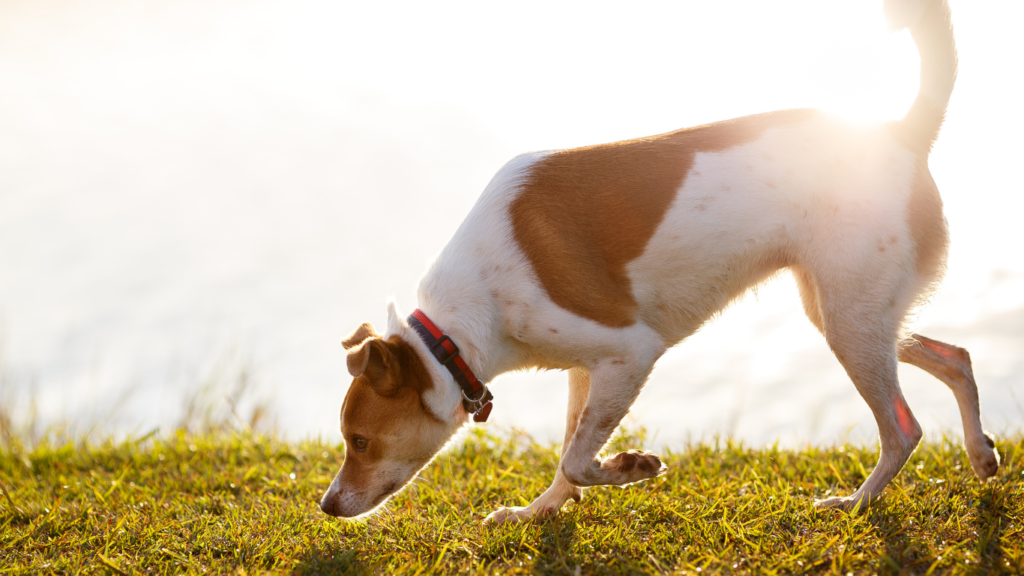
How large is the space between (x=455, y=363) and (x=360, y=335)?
1.92 ft

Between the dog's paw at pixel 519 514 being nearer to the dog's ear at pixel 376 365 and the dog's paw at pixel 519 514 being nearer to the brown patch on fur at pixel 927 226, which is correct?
the dog's ear at pixel 376 365

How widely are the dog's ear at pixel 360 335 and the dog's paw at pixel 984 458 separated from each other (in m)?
2.87

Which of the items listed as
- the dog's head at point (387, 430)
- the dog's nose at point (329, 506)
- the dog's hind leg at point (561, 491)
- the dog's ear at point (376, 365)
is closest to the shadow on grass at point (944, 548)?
the dog's hind leg at point (561, 491)

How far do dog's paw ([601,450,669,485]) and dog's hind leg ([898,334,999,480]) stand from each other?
1.35m

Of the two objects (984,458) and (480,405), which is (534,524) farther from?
(984,458)

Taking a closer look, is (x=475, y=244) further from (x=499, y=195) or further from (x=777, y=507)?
(x=777, y=507)

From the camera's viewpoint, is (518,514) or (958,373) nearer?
(518,514)

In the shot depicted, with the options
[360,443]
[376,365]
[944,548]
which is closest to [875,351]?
[944,548]

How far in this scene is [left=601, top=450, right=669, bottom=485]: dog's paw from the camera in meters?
3.31

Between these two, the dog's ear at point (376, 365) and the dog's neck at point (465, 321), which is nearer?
the dog's ear at point (376, 365)

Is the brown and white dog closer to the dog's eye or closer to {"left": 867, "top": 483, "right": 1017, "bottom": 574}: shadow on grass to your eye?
the dog's eye

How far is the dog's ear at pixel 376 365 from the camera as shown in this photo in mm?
2990

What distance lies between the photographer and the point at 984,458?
349 centimetres

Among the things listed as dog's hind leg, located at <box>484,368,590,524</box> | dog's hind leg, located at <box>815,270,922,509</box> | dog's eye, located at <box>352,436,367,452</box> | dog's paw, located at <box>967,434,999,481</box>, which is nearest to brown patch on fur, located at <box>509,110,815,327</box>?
dog's hind leg, located at <box>484,368,590,524</box>
